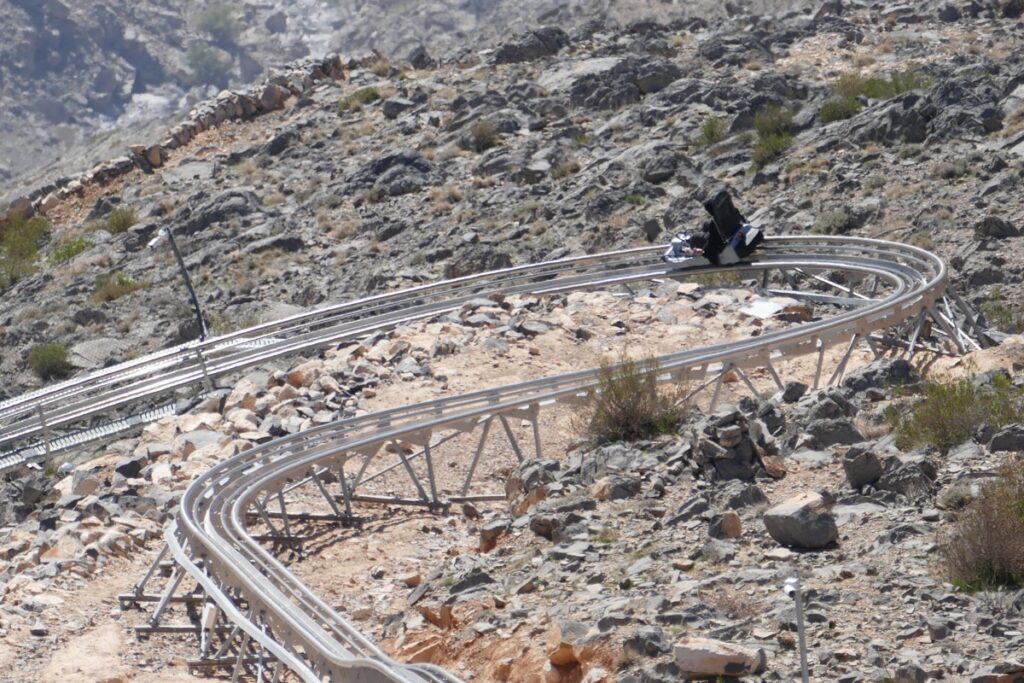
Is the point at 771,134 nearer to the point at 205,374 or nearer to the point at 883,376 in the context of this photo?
the point at 205,374

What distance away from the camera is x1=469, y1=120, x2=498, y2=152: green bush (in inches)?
2082

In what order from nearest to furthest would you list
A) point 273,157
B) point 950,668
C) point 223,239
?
point 950,668
point 223,239
point 273,157

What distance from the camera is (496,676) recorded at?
1559 centimetres

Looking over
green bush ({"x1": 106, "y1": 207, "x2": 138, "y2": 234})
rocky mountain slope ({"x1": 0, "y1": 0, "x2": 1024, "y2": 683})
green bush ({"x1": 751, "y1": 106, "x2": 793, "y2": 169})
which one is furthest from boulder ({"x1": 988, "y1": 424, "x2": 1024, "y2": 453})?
green bush ({"x1": 106, "y1": 207, "x2": 138, "y2": 234})

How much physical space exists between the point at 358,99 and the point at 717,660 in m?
49.2

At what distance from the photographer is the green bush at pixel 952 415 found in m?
19.5

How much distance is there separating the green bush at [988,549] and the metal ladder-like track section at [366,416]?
4.96 metres

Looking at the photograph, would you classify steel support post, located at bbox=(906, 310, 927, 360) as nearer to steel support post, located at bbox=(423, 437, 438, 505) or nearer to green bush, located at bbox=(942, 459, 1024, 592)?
steel support post, located at bbox=(423, 437, 438, 505)

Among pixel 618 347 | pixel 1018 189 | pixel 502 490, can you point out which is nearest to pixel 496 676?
pixel 502 490

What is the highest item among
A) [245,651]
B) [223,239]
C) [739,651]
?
[739,651]

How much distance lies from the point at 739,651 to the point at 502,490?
32.9 ft

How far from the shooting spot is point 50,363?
41625mm

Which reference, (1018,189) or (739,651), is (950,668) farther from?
(1018,189)

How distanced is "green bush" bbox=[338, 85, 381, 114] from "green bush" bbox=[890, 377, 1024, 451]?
42.0 m
